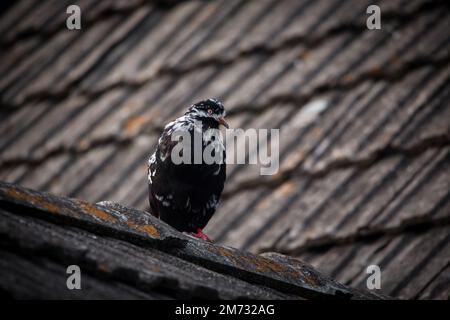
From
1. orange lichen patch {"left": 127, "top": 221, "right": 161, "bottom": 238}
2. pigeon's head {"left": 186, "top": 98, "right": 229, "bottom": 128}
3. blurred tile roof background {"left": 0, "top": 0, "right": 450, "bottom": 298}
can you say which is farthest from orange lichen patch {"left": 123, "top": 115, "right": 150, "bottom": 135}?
orange lichen patch {"left": 127, "top": 221, "right": 161, "bottom": 238}

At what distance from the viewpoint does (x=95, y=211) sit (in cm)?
275

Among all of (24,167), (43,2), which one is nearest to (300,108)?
(24,167)

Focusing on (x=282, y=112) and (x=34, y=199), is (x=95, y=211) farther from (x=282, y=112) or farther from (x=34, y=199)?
(x=282, y=112)

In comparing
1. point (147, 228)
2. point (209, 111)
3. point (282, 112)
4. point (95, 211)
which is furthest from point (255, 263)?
point (282, 112)

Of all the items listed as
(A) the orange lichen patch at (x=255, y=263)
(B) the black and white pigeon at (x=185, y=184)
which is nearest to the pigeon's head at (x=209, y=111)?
(B) the black and white pigeon at (x=185, y=184)

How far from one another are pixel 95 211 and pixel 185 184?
1.56 meters

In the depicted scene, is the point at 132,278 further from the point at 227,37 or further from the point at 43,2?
the point at 43,2

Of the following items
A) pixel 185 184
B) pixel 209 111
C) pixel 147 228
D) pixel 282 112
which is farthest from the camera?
pixel 282 112

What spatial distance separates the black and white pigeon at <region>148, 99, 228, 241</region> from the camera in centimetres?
428

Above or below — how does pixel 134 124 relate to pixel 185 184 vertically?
above

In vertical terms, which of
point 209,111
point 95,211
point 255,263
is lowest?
point 255,263

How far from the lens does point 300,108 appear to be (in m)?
5.36
